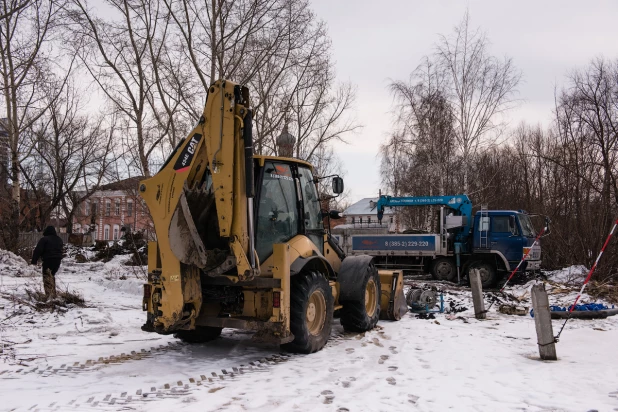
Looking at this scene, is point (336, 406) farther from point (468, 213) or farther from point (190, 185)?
point (468, 213)

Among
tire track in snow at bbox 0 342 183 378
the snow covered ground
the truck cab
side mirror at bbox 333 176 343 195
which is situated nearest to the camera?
the snow covered ground

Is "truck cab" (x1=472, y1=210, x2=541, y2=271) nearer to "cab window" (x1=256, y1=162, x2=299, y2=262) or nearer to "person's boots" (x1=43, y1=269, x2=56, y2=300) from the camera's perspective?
"cab window" (x1=256, y1=162, x2=299, y2=262)

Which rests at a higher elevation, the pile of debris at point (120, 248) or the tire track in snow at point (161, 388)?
the pile of debris at point (120, 248)

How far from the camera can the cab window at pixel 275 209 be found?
22.6ft

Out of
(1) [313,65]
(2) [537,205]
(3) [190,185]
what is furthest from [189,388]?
(2) [537,205]

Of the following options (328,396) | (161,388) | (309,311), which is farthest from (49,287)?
(328,396)

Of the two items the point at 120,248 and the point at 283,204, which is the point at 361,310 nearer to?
the point at 283,204

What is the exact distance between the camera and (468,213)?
1831 cm

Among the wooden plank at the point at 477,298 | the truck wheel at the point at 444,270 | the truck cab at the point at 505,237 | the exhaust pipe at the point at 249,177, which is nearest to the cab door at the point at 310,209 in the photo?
the exhaust pipe at the point at 249,177

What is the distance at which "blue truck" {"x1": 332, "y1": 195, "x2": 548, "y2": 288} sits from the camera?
16859 millimetres

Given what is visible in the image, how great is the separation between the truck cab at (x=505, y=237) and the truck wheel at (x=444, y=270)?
1118 mm

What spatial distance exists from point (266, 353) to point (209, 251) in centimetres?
174

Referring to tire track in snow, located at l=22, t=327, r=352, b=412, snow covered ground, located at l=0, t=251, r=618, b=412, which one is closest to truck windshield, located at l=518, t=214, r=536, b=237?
snow covered ground, located at l=0, t=251, r=618, b=412

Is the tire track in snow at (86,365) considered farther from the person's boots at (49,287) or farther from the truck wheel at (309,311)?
the person's boots at (49,287)
